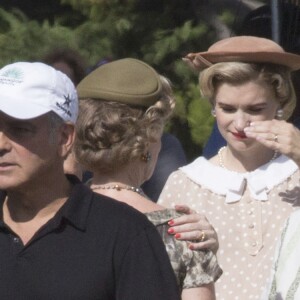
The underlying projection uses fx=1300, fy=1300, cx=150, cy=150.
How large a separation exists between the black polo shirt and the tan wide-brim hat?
1.24m

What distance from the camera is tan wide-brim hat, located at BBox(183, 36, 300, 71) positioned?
445 cm

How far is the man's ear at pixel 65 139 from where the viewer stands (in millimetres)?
3398

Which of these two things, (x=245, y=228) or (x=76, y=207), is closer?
(x=76, y=207)

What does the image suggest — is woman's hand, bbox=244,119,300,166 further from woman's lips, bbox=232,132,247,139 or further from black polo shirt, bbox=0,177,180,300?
black polo shirt, bbox=0,177,180,300

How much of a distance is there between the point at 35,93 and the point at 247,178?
1.30m

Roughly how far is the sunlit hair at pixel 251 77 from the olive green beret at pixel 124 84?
45 cm

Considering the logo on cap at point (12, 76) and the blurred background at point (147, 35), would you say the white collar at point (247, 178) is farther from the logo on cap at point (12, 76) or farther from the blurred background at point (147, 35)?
the blurred background at point (147, 35)

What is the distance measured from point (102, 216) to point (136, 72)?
823mm

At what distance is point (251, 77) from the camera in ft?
14.6

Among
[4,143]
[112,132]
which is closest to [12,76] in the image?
[4,143]

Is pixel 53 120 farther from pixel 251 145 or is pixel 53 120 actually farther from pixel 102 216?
pixel 251 145

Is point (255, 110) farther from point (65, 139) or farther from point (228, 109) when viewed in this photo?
point (65, 139)

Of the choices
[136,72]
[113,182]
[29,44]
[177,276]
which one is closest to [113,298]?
[177,276]

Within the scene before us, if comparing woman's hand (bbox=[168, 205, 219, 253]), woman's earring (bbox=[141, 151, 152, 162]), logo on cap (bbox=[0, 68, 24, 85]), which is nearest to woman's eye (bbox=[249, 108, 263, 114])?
woman's earring (bbox=[141, 151, 152, 162])
